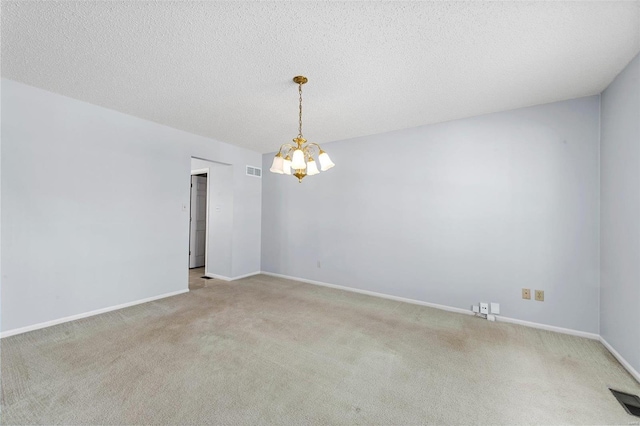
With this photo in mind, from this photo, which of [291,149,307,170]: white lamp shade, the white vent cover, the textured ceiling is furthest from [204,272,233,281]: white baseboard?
[291,149,307,170]: white lamp shade

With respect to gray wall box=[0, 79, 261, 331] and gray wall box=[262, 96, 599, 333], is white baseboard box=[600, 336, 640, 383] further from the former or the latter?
gray wall box=[0, 79, 261, 331]

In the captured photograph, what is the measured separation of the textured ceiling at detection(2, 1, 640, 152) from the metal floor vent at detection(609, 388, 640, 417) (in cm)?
251

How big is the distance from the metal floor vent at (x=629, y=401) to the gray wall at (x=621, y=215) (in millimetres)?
334

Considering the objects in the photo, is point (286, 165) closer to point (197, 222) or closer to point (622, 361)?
point (622, 361)

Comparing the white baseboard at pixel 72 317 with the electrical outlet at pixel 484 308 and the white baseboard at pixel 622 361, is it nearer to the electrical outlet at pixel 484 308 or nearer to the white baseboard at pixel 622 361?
the electrical outlet at pixel 484 308

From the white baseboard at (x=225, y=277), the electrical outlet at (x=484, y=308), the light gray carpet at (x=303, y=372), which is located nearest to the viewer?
the light gray carpet at (x=303, y=372)

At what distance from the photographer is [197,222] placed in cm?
616

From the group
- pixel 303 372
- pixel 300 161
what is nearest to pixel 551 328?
pixel 303 372

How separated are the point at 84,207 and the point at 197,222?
3.07 metres

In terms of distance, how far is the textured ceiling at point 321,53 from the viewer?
1694 mm

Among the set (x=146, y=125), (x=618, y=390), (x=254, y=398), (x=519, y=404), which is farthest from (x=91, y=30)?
(x=618, y=390)

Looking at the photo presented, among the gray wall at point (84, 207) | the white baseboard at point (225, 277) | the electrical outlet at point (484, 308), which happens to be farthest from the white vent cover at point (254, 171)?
the electrical outlet at point (484, 308)

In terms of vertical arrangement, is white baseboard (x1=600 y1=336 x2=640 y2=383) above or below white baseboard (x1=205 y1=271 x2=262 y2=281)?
above

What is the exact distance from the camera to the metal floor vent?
168cm
